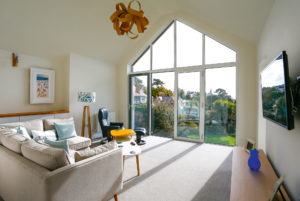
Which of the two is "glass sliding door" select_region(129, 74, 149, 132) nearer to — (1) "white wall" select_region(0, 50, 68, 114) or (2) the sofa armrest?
(1) "white wall" select_region(0, 50, 68, 114)

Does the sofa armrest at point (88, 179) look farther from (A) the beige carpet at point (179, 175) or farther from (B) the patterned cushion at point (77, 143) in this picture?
(B) the patterned cushion at point (77, 143)

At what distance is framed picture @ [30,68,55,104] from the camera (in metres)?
3.98

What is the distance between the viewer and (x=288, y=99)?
1.19 metres

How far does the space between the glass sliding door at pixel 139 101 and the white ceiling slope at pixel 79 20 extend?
1.65 metres

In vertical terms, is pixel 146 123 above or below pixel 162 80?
below

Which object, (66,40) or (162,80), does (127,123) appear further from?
(66,40)

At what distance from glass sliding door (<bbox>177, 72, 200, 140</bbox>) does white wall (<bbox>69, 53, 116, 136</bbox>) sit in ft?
8.40

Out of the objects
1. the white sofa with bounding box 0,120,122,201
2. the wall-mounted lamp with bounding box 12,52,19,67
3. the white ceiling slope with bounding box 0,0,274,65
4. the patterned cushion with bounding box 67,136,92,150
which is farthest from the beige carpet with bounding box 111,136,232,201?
the wall-mounted lamp with bounding box 12,52,19,67

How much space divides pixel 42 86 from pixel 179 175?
408 centimetres

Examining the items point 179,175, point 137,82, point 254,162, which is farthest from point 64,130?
point 254,162

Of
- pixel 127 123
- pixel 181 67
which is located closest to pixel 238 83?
pixel 181 67

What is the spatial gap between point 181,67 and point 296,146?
3871mm

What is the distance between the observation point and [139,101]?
5.72 metres

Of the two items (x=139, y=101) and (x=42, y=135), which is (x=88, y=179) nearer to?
(x=42, y=135)
